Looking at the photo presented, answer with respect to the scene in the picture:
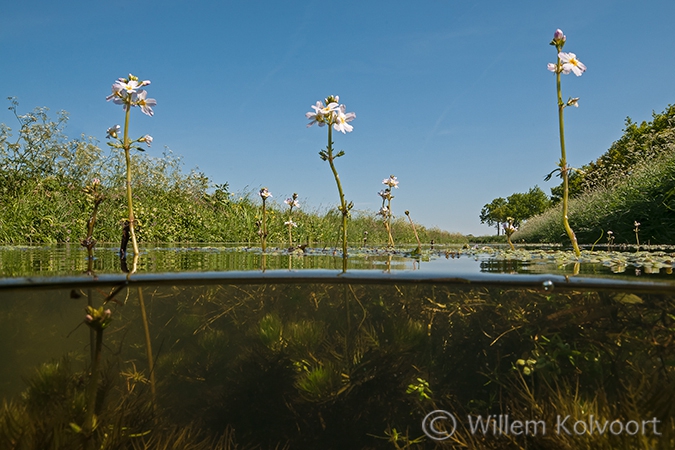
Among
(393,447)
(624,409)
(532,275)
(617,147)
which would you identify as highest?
(617,147)

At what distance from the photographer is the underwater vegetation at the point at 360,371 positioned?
2691 millimetres

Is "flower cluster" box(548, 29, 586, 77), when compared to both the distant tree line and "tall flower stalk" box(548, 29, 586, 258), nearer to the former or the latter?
"tall flower stalk" box(548, 29, 586, 258)

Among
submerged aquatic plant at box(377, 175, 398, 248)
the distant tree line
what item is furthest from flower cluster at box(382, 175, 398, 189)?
the distant tree line

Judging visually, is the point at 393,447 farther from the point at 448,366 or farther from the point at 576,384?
the point at 576,384

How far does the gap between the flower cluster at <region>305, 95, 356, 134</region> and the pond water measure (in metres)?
1.10

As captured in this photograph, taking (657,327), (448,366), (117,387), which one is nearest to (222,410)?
(117,387)

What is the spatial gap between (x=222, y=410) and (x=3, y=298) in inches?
→ 89.1

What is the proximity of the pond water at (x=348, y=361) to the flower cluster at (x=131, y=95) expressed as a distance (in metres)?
1.28

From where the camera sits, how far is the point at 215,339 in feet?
11.4

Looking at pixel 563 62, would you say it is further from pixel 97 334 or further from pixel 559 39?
pixel 97 334

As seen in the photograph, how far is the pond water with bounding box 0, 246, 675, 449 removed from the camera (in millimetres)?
2699
